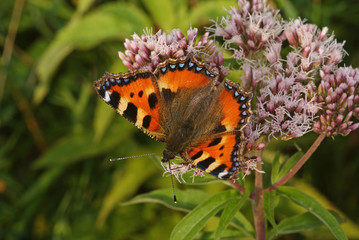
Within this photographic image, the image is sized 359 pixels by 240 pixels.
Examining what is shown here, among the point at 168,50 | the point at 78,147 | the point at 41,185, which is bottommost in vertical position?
the point at 168,50

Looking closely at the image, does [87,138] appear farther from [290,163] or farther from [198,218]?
[290,163]

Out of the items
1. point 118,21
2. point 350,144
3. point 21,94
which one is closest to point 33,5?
point 21,94

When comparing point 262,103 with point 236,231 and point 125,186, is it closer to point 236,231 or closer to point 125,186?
point 236,231

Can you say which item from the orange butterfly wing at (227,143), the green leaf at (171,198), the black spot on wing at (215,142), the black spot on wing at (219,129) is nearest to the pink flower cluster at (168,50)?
the orange butterfly wing at (227,143)

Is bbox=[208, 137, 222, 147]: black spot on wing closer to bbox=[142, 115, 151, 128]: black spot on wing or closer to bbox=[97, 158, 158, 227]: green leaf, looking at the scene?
bbox=[142, 115, 151, 128]: black spot on wing

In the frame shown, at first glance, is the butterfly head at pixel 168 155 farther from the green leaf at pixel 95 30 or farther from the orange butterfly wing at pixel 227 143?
the green leaf at pixel 95 30

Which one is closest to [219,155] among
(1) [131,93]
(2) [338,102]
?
(1) [131,93]
